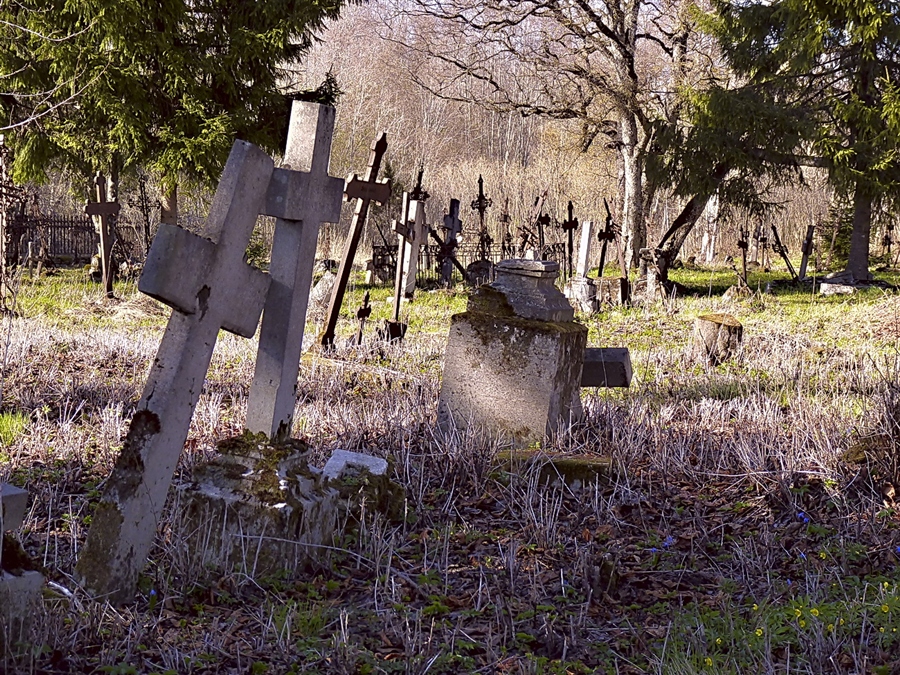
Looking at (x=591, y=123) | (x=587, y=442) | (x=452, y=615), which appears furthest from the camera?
(x=591, y=123)

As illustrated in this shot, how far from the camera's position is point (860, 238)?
18.8 m

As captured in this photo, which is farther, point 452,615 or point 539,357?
point 539,357

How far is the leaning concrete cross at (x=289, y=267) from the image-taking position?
384cm

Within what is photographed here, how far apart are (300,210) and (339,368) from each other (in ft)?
12.2

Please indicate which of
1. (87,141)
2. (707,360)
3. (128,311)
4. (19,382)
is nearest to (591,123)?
(87,141)

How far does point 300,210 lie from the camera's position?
12.7 feet

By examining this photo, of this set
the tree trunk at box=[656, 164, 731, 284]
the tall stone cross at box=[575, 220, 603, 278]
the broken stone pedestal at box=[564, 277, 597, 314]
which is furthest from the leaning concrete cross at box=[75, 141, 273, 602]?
the tree trunk at box=[656, 164, 731, 284]

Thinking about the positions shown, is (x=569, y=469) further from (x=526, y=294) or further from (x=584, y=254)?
(x=584, y=254)

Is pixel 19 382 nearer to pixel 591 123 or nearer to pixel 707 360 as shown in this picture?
pixel 707 360

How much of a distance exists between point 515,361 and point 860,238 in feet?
52.3

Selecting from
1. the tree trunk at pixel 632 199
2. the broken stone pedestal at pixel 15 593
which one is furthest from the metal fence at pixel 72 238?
the broken stone pedestal at pixel 15 593

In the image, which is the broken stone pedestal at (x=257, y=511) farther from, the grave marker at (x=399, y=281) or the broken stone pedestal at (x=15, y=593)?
the grave marker at (x=399, y=281)

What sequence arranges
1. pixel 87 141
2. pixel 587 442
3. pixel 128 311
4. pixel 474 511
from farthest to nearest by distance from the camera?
pixel 87 141, pixel 128 311, pixel 587 442, pixel 474 511

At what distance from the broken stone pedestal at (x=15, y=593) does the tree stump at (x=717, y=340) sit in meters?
7.51
